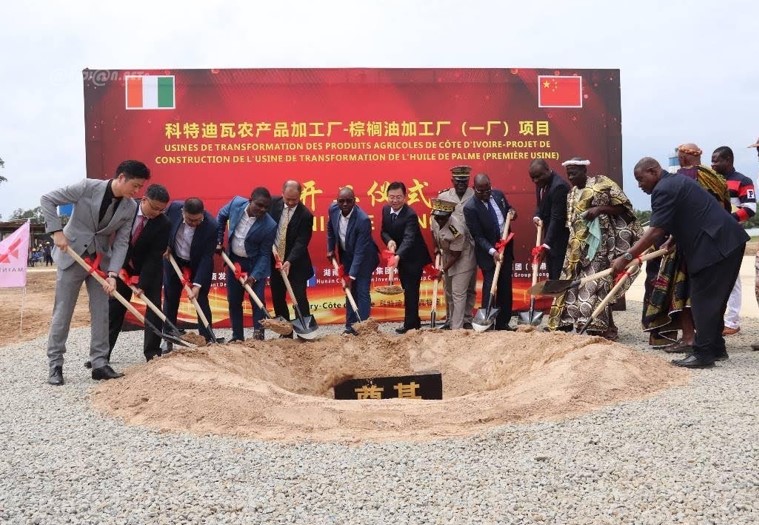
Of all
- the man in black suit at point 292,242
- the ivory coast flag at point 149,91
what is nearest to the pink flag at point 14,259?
the ivory coast flag at point 149,91

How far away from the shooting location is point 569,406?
3.60 meters

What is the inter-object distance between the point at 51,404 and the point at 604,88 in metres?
6.69

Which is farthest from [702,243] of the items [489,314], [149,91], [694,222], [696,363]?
[149,91]

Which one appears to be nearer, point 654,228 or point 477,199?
point 654,228

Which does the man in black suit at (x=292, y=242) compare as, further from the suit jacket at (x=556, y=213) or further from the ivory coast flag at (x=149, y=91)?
the suit jacket at (x=556, y=213)

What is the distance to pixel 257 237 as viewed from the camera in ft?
20.2

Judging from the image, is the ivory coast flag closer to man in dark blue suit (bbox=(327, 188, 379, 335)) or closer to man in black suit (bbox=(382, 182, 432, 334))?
man in dark blue suit (bbox=(327, 188, 379, 335))

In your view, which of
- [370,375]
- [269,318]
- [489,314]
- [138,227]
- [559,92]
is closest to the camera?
[138,227]

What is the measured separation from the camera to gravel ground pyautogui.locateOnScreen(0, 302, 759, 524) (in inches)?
95.8

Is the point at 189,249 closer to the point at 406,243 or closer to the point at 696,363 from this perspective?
the point at 406,243

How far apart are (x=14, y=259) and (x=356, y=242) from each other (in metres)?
4.19

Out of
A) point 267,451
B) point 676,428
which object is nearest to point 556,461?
point 676,428

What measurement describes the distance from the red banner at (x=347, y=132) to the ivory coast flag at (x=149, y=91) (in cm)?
1

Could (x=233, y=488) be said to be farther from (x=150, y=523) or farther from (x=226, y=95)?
(x=226, y=95)
